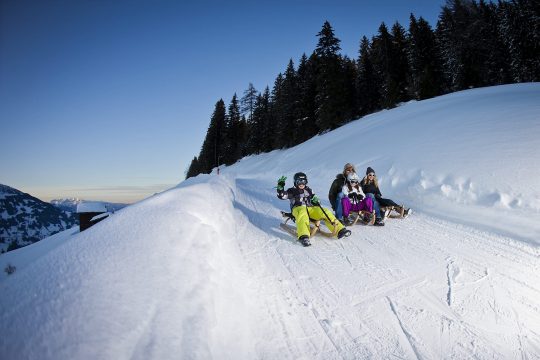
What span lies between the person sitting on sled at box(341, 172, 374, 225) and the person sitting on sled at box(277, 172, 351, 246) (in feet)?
3.01

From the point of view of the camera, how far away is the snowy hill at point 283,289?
229 centimetres

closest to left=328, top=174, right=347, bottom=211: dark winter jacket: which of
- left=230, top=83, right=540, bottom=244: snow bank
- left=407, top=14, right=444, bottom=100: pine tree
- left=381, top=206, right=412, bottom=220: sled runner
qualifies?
left=381, top=206, right=412, bottom=220: sled runner

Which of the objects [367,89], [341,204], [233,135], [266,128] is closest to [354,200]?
[341,204]

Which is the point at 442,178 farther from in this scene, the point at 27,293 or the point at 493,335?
the point at 27,293

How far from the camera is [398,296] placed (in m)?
3.44

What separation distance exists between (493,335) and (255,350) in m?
2.40

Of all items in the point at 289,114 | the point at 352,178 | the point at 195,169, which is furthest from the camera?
the point at 195,169

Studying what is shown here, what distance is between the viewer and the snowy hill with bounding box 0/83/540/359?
2.29m

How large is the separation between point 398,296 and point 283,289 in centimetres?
145

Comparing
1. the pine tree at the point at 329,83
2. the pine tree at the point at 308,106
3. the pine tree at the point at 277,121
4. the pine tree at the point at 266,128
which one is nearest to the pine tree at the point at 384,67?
the pine tree at the point at 329,83

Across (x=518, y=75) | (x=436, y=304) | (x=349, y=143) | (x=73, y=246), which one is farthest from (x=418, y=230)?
(x=518, y=75)

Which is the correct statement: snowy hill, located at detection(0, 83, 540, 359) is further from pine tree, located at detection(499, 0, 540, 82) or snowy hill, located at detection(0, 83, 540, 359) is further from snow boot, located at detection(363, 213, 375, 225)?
pine tree, located at detection(499, 0, 540, 82)

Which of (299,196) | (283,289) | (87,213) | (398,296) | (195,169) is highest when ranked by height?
(195,169)

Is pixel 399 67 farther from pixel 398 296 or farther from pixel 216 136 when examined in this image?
pixel 398 296
